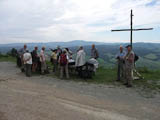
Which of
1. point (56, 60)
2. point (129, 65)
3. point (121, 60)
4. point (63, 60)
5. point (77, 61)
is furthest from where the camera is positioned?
point (56, 60)

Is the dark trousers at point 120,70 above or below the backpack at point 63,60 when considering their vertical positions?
below

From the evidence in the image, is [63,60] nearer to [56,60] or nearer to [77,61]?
[77,61]

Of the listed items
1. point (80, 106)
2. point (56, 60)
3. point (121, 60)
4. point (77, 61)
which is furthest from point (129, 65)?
point (56, 60)

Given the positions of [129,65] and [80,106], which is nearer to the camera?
[80,106]

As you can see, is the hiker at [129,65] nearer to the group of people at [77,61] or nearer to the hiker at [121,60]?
the group of people at [77,61]

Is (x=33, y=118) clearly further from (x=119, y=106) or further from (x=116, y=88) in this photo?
(x=116, y=88)

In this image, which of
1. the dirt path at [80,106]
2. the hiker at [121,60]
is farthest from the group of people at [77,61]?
the dirt path at [80,106]

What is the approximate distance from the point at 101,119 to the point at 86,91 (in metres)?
2.86

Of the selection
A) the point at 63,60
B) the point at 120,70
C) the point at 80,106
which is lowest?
the point at 80,106

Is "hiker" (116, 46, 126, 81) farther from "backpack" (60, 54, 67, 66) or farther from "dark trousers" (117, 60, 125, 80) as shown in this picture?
"backpack" (60, 54, 67, 66)

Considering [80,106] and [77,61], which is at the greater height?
[77,61]

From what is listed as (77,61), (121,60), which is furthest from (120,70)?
(77,61)

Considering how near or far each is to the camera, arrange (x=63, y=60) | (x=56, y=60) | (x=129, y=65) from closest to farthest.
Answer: (x=129, y=65)
(x=63, y=60)
(x=56, y=60)

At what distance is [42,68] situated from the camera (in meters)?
11.0
